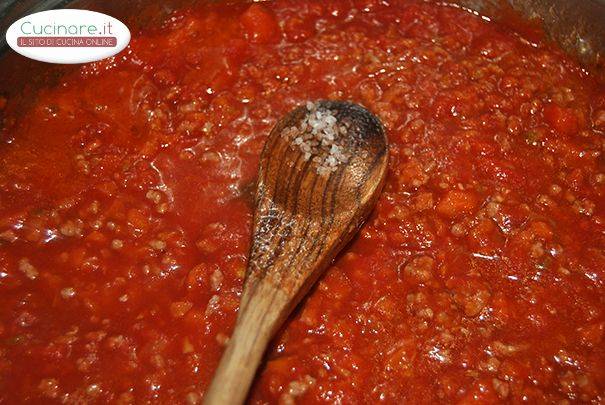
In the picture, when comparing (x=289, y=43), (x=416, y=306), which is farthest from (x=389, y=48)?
(x=416, y=306)

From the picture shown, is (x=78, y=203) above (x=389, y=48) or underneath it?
underneath

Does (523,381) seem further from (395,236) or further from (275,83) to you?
(275,83)

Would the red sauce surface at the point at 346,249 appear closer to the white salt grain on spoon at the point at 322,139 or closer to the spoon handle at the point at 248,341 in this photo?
the spoon handle at the point at 248,341

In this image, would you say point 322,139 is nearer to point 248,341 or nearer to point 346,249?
point 346,249

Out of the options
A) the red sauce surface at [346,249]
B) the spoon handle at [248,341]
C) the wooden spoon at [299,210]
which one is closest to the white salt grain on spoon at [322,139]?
the wooden spoon at [299,210]

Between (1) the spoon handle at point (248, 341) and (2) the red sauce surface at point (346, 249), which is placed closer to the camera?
(1) the spoon handle at point (248, 341)

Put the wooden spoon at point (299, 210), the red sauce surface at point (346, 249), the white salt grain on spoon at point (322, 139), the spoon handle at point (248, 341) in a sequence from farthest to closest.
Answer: the white salt grain on spoon at point (322, 139) < the red sauce surface at point (346, 249) < the wooden spoon at point (299, 210) < the spoon handle at point (248, 341)

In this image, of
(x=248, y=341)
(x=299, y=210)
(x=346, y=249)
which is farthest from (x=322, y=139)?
(x=248, y=341)
